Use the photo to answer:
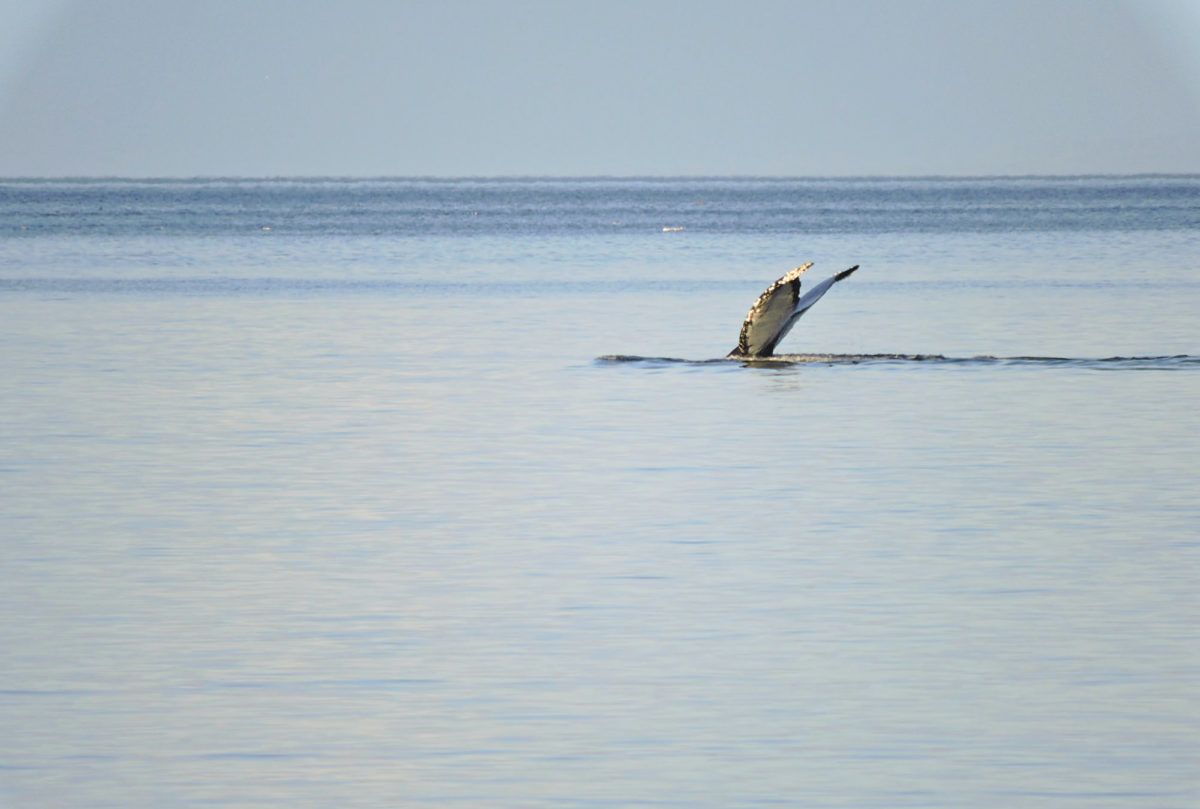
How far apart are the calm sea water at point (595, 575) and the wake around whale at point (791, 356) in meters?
0.39

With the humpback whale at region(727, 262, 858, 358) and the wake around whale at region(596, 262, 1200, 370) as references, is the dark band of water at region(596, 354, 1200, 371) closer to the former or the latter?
the wake around whale at region(596, 262, 1200, 370)

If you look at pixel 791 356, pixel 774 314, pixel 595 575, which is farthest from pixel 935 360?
pixel 595 575

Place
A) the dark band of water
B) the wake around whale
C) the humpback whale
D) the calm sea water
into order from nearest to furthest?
1. the calm sea water
2. the humpback whale
3. the wake around whale
4. the dark band of water

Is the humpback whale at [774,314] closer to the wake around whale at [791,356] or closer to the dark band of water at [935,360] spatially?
the wake around whale at [791,356]

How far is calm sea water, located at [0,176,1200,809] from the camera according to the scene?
30.6ft

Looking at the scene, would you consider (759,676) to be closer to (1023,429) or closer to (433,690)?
(433,690)

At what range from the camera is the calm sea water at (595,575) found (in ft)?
30.6

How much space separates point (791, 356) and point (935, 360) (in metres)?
1.86

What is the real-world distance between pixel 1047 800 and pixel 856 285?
4261 centimetres

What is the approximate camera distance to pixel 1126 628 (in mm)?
11578

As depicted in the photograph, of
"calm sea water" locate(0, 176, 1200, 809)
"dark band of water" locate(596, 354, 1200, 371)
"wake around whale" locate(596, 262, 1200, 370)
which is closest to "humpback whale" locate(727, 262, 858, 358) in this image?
"wake around whale" locate(596, 262, 1200, 370)

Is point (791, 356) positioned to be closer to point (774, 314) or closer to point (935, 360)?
point (774, 314)

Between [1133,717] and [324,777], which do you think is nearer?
Answer: [324,777]

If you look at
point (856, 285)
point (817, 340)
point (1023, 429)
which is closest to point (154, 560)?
point (1023, 429)
